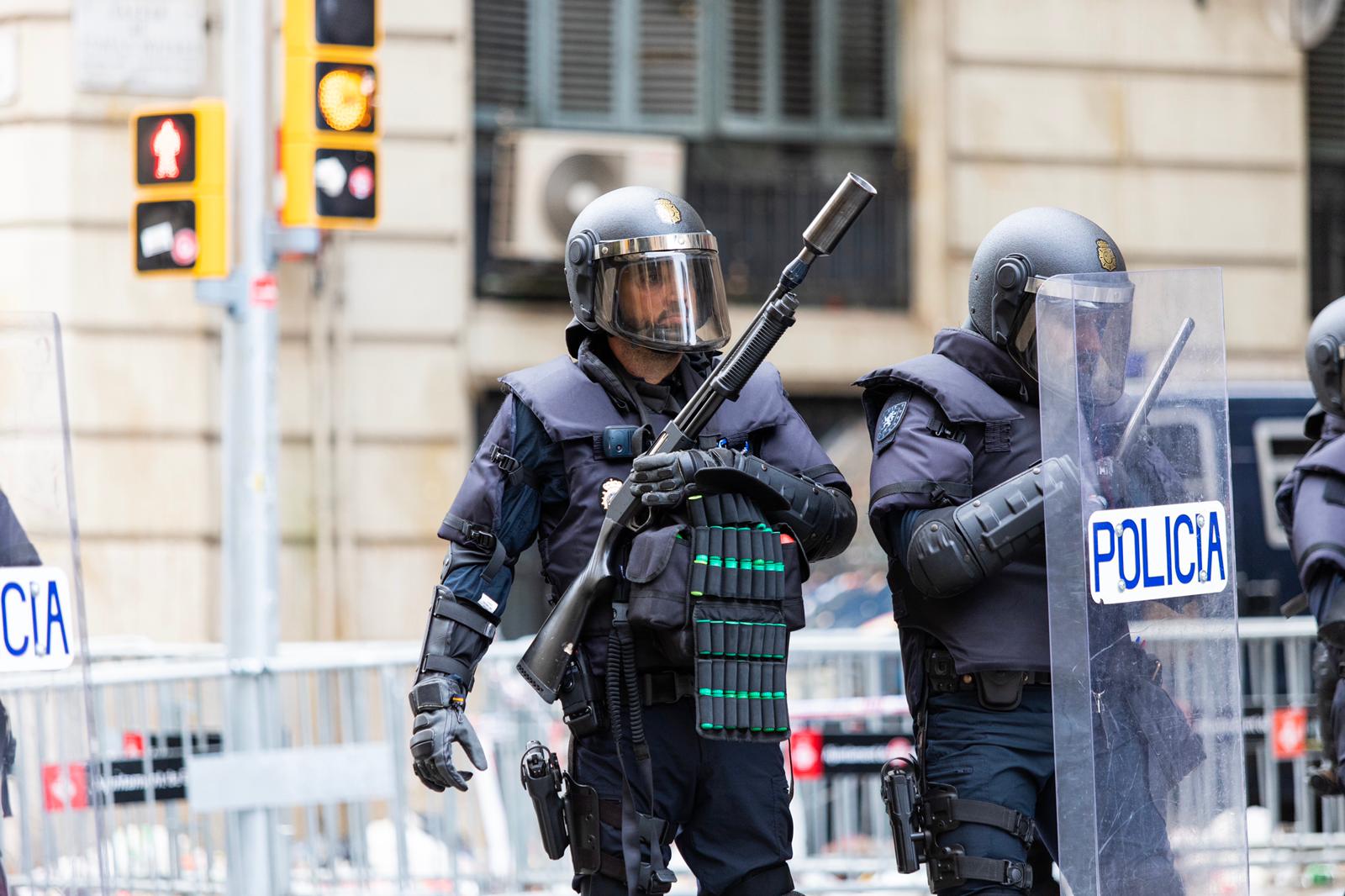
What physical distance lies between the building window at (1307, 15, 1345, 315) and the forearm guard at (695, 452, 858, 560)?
335 inches

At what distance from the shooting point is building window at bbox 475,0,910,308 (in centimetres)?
1120

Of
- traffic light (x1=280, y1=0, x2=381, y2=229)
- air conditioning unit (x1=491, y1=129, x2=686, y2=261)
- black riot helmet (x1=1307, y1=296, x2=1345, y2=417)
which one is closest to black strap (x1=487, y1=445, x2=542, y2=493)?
black riot helmet (x1=1307, y1=296, x2=1345, y2=417)

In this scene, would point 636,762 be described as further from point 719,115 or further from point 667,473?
point 719,115

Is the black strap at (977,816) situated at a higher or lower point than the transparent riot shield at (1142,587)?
lower

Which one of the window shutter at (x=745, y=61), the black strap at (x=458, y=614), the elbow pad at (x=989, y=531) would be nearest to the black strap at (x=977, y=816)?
the elbow pad at (x=989, y=531)

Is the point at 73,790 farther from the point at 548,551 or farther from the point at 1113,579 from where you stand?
the point at 1113,579

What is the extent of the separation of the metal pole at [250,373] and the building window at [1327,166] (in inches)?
265

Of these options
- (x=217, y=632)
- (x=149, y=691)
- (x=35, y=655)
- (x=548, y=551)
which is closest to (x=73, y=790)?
(x=35, y=655)

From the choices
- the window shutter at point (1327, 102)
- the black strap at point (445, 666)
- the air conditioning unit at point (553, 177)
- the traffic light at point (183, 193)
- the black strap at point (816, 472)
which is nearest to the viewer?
the black strap at point (445, 666)

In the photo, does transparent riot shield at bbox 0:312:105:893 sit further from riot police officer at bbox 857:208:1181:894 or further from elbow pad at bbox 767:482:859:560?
riot police officer at bbox 857:208:1181:894

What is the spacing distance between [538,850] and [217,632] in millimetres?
3661

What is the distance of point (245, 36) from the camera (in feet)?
27.0

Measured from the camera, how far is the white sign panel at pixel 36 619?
4.28 metres

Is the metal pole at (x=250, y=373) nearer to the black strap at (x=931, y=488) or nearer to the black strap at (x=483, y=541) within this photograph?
the black strap at (x=483, y=541)
